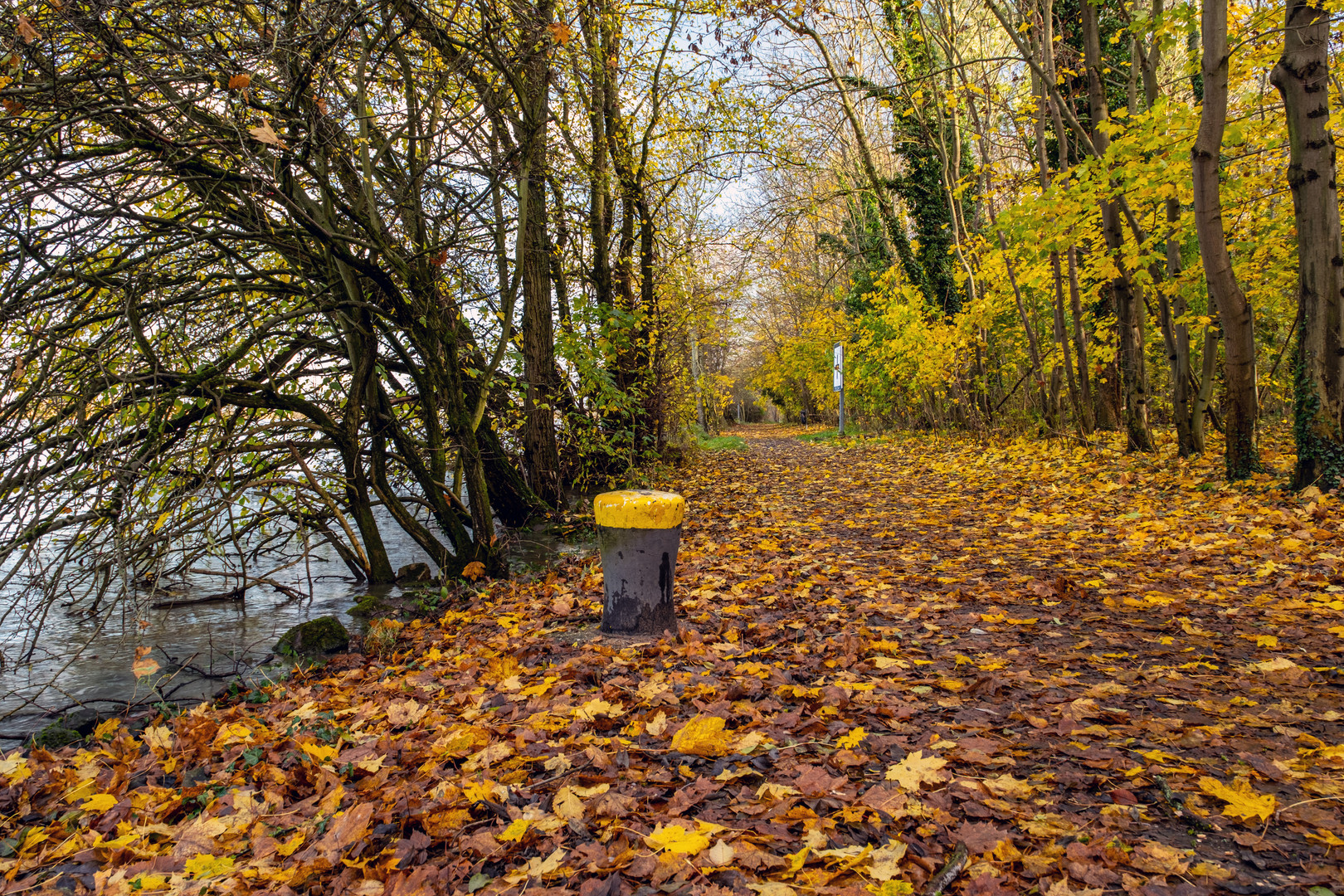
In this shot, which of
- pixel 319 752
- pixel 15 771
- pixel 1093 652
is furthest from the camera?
pixel 1093 652

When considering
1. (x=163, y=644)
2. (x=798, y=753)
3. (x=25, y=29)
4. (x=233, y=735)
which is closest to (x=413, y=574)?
(x=163, y=644)

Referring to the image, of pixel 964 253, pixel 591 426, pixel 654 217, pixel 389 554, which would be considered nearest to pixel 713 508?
pixel 591 426

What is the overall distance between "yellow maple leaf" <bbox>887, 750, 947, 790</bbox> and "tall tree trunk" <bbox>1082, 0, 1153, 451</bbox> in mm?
8924

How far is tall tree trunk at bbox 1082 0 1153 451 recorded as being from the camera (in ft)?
31.2

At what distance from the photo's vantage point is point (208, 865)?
2.32m

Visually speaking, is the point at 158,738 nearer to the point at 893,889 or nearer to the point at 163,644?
the point at 163,644

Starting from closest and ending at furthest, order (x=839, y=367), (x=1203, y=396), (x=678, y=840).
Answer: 1. (x=678, y=840)
2. (x=1203, y=396)
3. (x=839, y=367)

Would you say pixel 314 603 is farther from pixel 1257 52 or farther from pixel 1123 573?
pixel 1257 52

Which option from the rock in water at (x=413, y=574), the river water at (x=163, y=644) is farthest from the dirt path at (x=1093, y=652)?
the river water at (x=163, y=644)

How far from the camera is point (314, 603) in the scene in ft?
24.2

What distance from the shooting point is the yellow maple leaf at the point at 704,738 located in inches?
112

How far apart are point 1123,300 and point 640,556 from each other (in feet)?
29.4

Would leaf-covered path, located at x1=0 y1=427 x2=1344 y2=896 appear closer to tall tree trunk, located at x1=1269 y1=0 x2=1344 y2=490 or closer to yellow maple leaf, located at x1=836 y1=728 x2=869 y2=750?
yellow maple leaf, located at x1=836 y1=728 x2=869 y2=750

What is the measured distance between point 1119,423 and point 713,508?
8.39m
